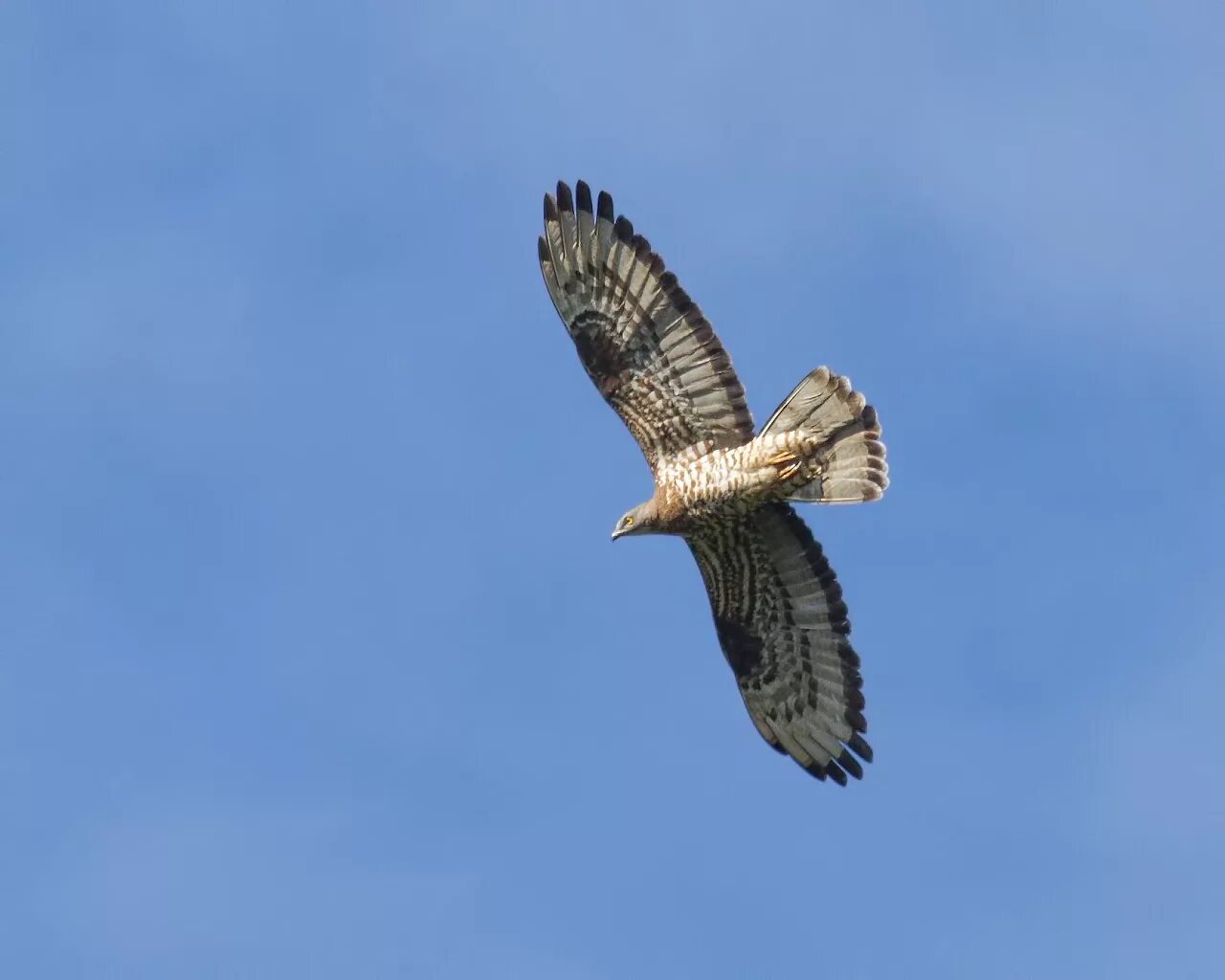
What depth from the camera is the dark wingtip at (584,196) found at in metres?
16.3

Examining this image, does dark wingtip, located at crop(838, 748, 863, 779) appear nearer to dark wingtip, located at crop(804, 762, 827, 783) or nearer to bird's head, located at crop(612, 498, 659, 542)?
dark wingtip, located at crop(804, 762, 827, 783)

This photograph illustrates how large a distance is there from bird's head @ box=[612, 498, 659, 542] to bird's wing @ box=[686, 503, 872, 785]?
376 mm

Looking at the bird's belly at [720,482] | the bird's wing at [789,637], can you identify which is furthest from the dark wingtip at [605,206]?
the bird's wing at [789,637]

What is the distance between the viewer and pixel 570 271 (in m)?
16.3

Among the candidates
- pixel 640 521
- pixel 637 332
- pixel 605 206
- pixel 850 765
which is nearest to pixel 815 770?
pixel 850 765

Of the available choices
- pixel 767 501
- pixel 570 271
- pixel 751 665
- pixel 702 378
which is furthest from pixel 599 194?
pixel 751 665

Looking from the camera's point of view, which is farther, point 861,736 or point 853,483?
point 861,736

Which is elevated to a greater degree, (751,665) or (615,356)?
(615,356)

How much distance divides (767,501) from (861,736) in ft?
7.45

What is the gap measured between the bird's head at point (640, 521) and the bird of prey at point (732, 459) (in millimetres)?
11

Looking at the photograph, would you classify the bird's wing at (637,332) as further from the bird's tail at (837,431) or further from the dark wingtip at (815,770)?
the dark wingtip at (815,770)

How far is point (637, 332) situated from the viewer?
16141 millimetres

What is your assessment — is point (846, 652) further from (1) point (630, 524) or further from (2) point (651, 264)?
(2) point (651, 264)

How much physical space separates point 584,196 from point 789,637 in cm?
390
